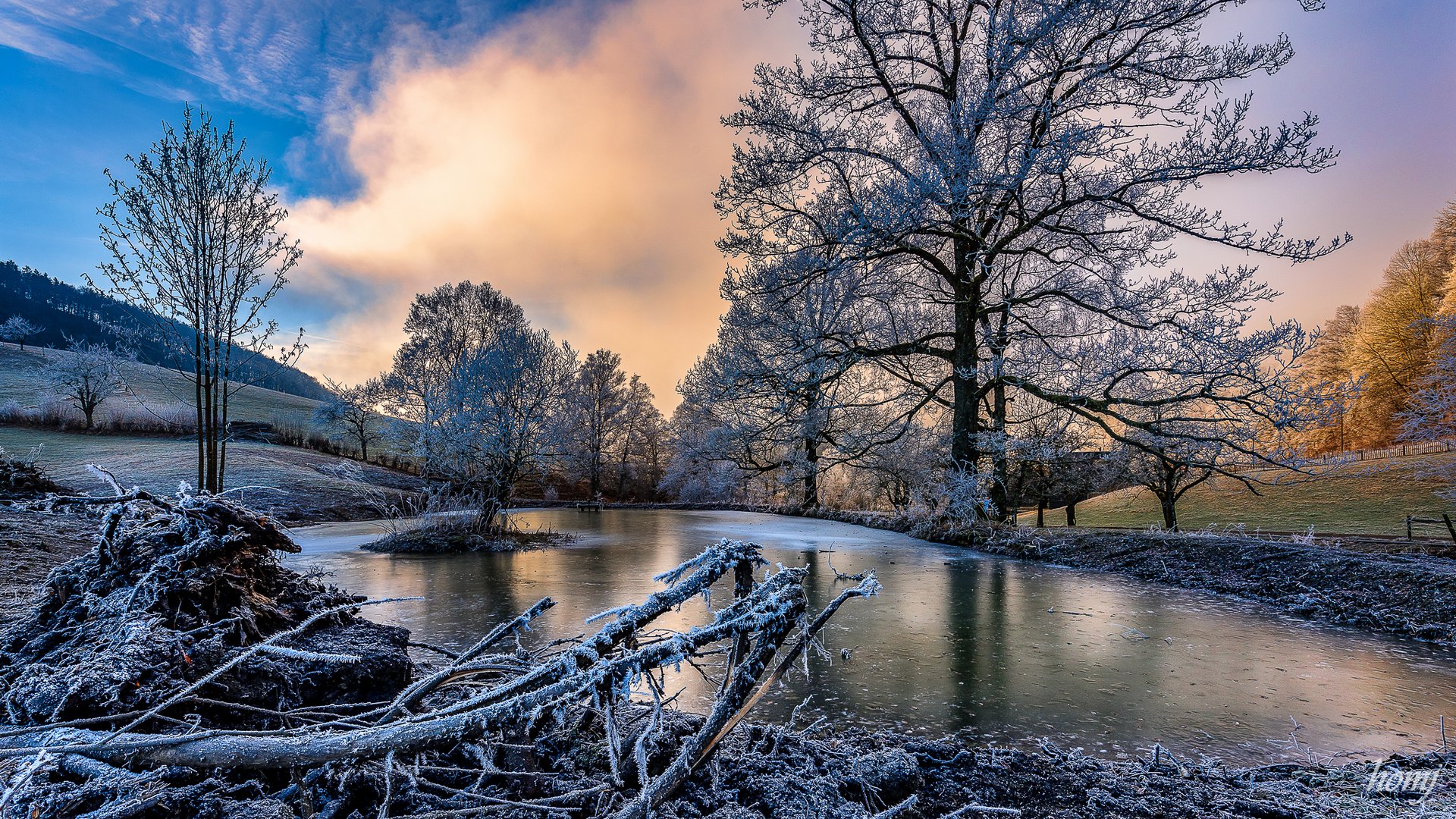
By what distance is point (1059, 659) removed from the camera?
394cm

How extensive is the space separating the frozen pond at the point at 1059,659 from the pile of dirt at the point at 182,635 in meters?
1.86

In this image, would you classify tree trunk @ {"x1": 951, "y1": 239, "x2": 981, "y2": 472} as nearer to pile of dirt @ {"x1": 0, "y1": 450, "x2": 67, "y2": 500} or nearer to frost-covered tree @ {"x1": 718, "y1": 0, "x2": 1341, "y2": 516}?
frost-covered tree @ {"x1": 718, "y1": 0, "x2": 1341, "y2": 516}

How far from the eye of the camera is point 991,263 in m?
11.1

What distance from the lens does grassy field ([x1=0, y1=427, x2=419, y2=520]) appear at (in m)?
16.1

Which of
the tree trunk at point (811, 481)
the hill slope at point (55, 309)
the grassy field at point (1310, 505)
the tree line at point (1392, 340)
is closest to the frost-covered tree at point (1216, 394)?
the tree trunk at point (811, 481)

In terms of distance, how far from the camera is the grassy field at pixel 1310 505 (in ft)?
67.5

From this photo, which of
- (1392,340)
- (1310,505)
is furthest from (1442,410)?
(1392,340)

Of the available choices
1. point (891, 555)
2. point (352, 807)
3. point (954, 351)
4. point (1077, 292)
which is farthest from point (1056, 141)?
point (352, 807)

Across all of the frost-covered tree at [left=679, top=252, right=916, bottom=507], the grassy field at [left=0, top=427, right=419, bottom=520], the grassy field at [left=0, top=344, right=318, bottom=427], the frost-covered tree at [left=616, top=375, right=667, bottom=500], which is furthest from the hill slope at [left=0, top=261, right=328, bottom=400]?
the frost-covered tree at [left=679, top=252, right=916, bottom=507]

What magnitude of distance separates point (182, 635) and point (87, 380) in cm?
3613

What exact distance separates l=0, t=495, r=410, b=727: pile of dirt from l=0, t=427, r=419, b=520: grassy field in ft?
45.1

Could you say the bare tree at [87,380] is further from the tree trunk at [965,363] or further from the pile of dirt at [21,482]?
the tree trunk at [965,363]

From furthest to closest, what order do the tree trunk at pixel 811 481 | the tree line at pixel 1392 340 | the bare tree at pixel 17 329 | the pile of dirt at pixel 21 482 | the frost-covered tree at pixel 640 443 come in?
the bare tree at pixel 17 329
the frost-covered tree at pixel 640 443
the tree line at pixel 1392 340
the tree trunk at pixel 811 481
the pile of dirt at pixel 21 482

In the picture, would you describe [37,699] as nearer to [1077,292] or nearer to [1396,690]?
[1396,690]
